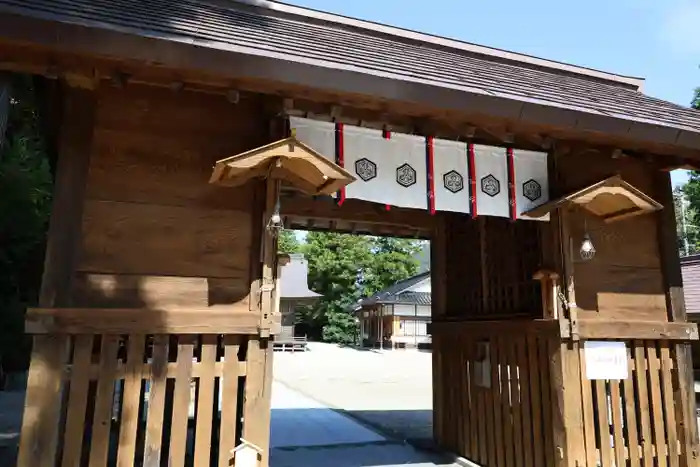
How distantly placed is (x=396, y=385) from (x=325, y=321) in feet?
91.2

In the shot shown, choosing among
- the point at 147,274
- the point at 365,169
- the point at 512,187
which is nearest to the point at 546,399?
the point at 512,187

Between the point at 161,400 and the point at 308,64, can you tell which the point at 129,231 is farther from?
the point at 308,64

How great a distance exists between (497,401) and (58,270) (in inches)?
181

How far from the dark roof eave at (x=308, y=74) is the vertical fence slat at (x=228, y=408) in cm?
200

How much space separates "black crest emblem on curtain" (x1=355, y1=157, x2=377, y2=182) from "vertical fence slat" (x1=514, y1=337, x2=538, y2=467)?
2.42 metres

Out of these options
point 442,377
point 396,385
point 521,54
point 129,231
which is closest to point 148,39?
point 129,231

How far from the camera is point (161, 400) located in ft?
11.0

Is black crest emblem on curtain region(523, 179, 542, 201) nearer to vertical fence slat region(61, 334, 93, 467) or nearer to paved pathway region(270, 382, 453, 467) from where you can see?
paved pathway region(270, 382, 453, 467)

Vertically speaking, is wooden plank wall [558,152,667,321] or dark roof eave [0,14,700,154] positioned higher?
dark roof eave [0,14,700,154]

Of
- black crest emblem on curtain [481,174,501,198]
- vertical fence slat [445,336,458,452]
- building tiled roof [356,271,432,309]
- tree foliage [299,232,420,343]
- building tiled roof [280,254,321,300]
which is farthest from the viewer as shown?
tree foliage [299,232,420,343]

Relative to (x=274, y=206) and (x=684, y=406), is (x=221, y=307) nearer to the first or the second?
(x=274, y=206)

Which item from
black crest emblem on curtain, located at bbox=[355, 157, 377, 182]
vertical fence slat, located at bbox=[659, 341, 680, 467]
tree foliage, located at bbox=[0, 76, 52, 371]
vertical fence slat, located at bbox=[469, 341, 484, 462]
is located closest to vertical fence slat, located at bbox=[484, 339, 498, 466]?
vertical fence slat, located at bbox=[469, 341, 484, 462]

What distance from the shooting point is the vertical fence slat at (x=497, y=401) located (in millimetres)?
5559

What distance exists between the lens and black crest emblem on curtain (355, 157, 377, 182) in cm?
421
